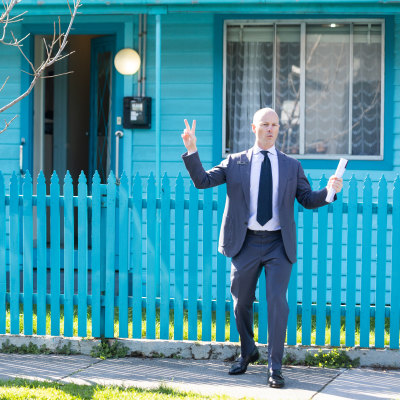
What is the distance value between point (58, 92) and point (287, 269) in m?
6.12

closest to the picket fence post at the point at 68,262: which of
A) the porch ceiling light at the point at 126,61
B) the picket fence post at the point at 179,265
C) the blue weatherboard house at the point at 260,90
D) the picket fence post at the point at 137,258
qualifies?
the picket fence post at the point at 137,258

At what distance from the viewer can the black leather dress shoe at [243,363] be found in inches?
225

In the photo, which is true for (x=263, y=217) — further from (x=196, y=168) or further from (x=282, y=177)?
(x=196, y=168)

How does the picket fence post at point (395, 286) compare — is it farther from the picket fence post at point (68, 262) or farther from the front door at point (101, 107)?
the front door at point (101, 107)

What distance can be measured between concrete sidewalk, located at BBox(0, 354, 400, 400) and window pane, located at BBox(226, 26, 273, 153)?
344 centimetres

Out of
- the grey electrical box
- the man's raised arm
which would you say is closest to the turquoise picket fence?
the man's raised arm

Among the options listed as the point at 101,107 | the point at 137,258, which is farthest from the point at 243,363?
the point at 101,107

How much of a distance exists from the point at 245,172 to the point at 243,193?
151mm

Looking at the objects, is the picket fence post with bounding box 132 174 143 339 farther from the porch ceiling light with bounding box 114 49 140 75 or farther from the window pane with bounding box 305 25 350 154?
the window pane with bounding box 305 25 350 154

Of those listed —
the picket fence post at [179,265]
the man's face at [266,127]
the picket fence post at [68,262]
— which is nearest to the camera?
the man's face at [266,127]

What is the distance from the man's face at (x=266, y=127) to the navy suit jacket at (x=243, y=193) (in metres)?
0.13

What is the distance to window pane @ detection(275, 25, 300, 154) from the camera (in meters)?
8.77

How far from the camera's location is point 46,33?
9188mm

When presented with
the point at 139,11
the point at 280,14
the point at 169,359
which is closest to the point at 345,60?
the point at 280,14
